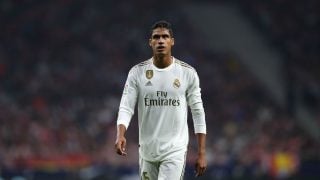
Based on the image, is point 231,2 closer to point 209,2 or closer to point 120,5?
point 209,2

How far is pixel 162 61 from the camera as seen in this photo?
8.47 meters

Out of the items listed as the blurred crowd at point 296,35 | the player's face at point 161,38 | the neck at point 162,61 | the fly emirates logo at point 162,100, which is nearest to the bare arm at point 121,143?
the fly emirates logo at point 162,100

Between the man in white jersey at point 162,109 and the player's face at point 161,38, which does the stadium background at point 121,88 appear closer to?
the man in white jersey at point 162,109

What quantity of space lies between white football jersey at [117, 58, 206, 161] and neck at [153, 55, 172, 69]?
32mm

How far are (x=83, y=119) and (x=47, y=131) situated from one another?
4.08 feet

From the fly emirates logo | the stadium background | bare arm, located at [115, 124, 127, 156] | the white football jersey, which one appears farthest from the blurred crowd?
bare arm, located at [115, 124, 127, 156]

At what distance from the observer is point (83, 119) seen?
22.1 m

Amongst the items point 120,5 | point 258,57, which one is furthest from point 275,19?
point 120,5

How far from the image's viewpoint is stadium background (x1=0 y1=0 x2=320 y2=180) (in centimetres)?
1975

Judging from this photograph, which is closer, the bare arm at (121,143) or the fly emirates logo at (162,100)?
the bare arm at (121,143)

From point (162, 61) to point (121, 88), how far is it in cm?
1517

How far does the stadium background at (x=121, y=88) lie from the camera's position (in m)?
19.8

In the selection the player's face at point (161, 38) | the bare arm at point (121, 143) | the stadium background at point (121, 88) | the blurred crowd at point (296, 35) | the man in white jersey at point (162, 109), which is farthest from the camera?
the blurred crowd at point (296, 35)

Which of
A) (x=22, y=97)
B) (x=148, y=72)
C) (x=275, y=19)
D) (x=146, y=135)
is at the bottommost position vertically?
(x=146, y=135)
